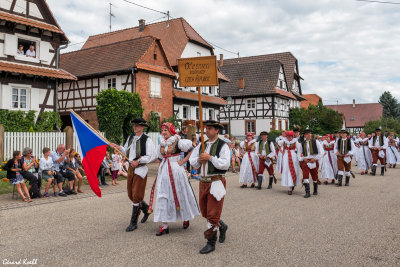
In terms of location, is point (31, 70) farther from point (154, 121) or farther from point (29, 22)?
point (154, 121)

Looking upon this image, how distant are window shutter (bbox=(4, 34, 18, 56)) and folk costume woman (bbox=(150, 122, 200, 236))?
57.6 ft

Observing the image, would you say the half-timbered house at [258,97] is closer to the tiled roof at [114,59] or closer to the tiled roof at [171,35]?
the tiled roof at [171,35]

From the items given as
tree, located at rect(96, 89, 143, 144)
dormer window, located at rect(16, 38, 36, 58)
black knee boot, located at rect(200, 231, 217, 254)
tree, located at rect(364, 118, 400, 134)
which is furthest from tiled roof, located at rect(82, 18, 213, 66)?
tree, located at rect(364, 118, 400, 134)

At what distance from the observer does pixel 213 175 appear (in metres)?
5.35

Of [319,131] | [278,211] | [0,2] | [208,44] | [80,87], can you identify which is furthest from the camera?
[319,131]

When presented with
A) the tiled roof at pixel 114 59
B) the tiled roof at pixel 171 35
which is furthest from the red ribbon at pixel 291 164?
the tiled roof at pixel 171 35

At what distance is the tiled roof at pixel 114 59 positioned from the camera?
84.9ft

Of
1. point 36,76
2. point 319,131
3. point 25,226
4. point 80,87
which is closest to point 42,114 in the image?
point 36,76

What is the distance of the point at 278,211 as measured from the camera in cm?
754

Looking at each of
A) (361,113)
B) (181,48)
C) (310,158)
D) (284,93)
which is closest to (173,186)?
(310,158)

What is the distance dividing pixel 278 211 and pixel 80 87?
23.8m

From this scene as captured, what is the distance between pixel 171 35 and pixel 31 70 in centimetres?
1584

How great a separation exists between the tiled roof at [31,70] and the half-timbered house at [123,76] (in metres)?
4.48

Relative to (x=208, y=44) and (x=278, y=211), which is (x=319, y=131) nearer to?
(x=208, y=44)
